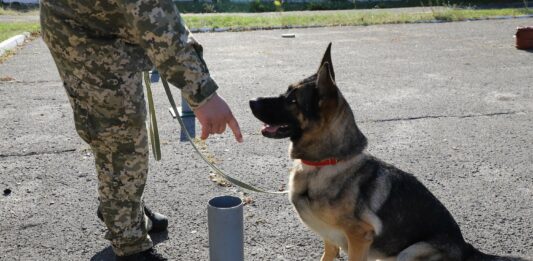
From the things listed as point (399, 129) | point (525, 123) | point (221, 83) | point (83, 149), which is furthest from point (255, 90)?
point (525, 123)

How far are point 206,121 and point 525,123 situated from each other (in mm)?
4841

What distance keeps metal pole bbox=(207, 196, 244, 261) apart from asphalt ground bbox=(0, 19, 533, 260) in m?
0.65

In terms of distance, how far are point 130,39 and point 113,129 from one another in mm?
477

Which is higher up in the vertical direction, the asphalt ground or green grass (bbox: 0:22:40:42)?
green grass (bbox: 0:22:40:42)

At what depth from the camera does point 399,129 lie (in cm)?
582

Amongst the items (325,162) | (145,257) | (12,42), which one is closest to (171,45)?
(325,162)

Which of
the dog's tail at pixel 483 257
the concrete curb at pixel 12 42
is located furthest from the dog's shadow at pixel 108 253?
the concrete curb at pixel 12 42

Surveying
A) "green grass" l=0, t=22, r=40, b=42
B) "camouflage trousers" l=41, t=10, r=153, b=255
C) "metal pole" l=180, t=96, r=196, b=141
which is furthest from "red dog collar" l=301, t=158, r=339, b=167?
"green grass" l=0, t=22, r=40, b=42

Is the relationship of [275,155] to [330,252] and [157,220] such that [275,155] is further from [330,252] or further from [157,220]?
[330,252]

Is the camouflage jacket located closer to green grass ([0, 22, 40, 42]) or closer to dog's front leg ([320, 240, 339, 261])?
dog's front leg ([320, 240, 339, 261])

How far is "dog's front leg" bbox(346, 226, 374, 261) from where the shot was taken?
2.84 meters

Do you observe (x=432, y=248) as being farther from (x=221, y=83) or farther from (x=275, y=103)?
(x=221, y=83)

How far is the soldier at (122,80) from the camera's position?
88.9 inches

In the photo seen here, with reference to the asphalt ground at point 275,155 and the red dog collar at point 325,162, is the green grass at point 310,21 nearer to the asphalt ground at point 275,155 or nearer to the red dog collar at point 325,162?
the asphalt ground at point 275,155
